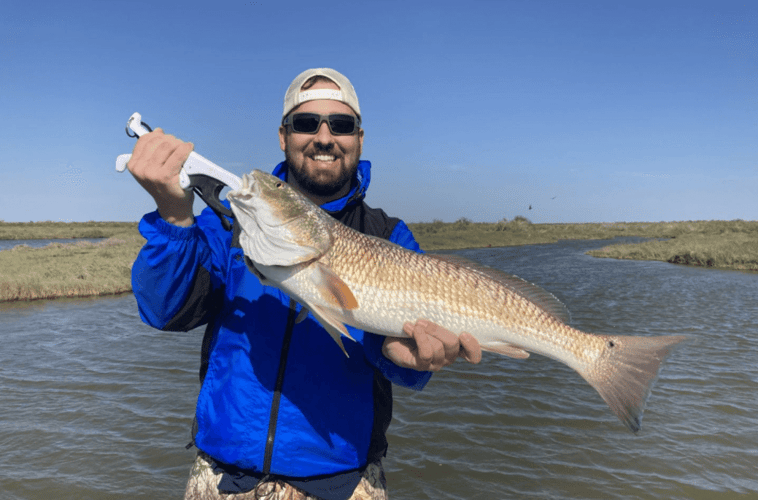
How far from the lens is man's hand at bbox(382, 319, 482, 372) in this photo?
2.73 metres

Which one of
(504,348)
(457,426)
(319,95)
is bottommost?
(457,426)

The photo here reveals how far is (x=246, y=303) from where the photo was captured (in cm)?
297

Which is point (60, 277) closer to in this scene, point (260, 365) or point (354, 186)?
point (354, 186)

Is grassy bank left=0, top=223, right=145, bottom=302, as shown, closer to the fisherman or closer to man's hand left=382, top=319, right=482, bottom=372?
the fisherman

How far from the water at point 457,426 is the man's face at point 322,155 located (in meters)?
4.80

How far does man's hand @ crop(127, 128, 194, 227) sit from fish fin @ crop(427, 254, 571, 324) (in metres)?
1.62

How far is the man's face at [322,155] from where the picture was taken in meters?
3.28

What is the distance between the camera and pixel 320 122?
3299 mm

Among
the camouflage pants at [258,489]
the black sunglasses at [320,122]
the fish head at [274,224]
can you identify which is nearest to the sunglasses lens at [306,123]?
the black sunglasses at [320,122]

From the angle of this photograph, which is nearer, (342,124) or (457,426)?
(342,124)

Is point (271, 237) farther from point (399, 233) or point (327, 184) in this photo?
point (399, 233)

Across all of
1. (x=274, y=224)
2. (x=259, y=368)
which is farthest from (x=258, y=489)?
(x=274, y=224)

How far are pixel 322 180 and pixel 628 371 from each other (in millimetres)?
2438

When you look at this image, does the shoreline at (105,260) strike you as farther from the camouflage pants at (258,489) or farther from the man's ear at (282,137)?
the camouflage pants at (258,489)
